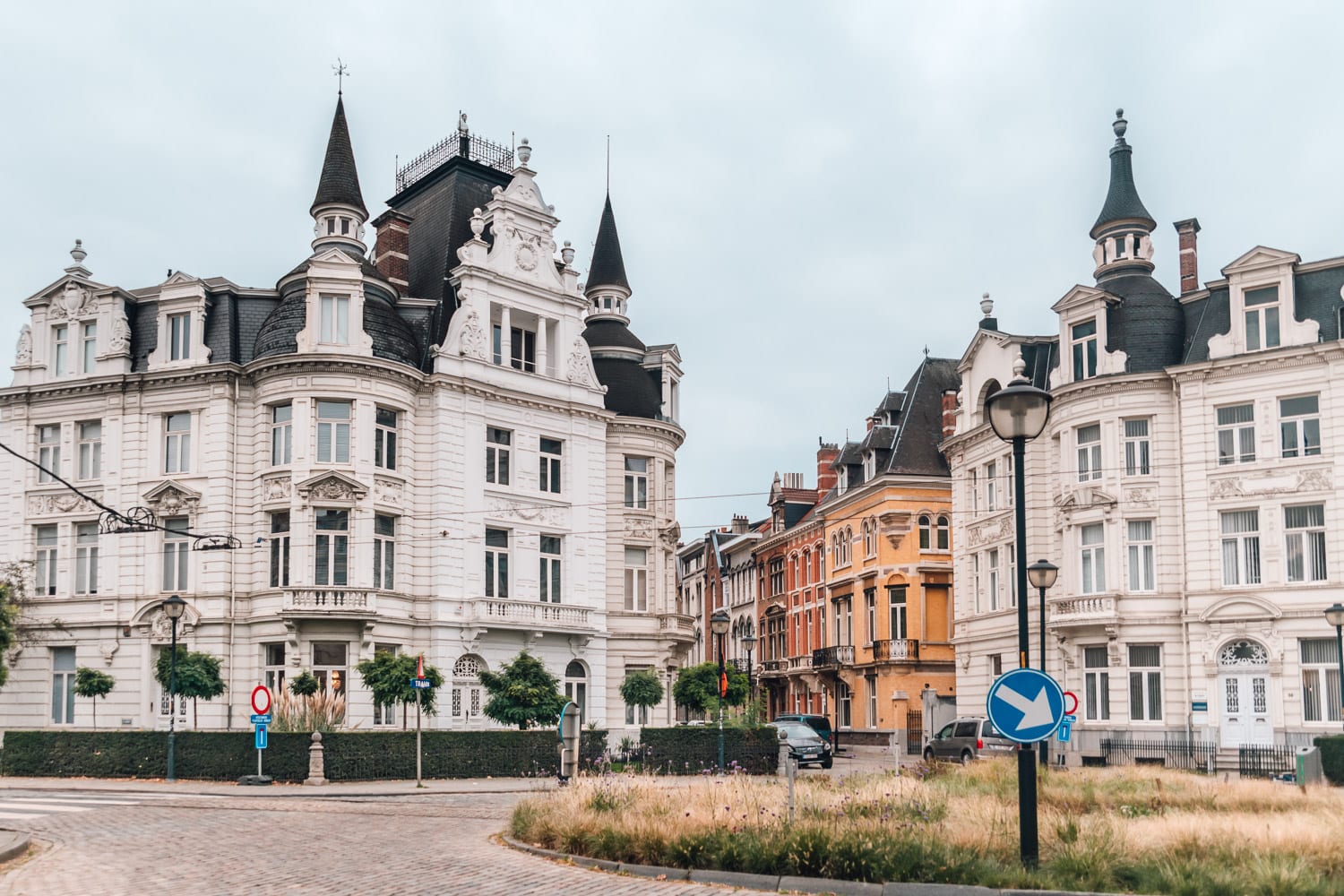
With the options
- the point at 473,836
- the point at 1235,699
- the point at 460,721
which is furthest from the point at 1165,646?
the point at 473,836

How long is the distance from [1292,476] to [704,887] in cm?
3017

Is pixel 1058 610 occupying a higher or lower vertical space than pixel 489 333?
lower

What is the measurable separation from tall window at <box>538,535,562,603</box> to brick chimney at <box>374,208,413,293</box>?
→ 970 cm

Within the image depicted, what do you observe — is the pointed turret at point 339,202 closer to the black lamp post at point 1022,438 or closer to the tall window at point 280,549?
the tall window at point 280,549

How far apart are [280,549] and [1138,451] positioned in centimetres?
2548

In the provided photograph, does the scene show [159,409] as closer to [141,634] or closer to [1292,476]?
[141,634]

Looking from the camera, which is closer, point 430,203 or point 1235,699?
point 1235,699

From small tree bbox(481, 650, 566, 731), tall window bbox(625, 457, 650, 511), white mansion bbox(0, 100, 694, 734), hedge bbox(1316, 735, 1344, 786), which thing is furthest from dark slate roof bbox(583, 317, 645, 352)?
hedge bbox(1316, 735, 1344, 786)

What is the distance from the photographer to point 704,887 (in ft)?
45.9

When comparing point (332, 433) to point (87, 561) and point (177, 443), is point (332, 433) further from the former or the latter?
point (87, 561)

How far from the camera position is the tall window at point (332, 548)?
128ft

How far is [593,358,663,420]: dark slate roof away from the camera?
48.7m

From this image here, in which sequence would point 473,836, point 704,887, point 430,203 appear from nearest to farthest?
point 704,887, point 473,836, point 430,203

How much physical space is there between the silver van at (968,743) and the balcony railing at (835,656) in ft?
67.4
